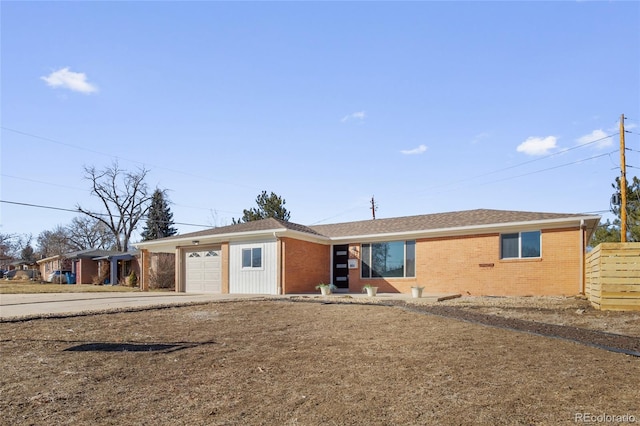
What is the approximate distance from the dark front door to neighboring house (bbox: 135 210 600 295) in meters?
0.05

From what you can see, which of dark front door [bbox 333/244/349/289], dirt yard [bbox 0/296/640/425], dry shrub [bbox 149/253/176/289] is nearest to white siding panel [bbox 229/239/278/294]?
dark front door [bbox 333/244/349/289]

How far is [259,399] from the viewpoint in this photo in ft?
15.0

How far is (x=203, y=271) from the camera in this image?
22203 millimetres

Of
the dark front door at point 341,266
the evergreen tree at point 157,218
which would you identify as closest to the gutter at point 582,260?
the dark front door at point 341,266

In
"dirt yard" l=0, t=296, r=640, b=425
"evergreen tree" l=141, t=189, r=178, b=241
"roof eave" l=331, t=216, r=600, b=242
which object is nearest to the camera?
"dirt yard" l=0, t=296, r=640, b=425

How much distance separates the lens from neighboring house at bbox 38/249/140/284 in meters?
36.7

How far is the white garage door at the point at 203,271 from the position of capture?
21.5 m

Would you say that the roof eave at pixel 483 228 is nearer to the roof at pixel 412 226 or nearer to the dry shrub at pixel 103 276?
the roof at pixel 412 226

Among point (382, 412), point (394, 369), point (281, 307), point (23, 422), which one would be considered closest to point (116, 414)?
point (23, 422)

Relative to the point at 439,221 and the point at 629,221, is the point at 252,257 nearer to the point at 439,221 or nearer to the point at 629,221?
the point at 439,221

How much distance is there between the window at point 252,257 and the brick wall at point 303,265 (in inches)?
53.5

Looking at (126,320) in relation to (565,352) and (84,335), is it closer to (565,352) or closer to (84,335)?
(84,335)

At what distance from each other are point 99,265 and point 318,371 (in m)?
39.6

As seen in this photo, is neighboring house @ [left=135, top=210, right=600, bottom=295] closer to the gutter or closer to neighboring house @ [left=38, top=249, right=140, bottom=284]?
the gutter
